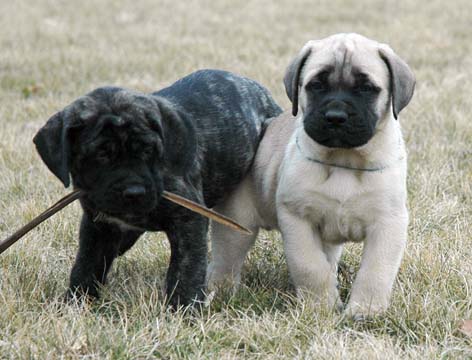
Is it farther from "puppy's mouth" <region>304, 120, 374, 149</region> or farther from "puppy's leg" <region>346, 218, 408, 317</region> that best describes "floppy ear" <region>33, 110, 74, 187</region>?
"puppy's leg" <region>346, 218, 408, 317</region>

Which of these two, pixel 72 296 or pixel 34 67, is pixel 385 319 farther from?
pixel 34 67

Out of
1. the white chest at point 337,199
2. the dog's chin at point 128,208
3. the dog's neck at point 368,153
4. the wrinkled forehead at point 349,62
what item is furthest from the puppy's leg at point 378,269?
the dog's chin at point 128,208

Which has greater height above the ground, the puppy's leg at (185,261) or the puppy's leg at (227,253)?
the puppy's leg at (185,261)

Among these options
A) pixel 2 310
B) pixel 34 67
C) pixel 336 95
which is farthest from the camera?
pixel 34 67

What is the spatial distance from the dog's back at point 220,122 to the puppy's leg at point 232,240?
122mm

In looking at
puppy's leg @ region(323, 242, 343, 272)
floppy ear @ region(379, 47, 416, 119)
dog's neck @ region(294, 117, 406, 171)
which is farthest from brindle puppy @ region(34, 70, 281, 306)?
floppy ear @ region(379, 47, 416, 119)

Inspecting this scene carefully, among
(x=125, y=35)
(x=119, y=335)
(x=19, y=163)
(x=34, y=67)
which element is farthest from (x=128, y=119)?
(x=125, y=35)

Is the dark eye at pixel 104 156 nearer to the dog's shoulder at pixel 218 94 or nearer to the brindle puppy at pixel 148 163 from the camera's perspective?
the brindle puppy at pixel 148 163

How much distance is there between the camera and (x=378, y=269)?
4.91 meters

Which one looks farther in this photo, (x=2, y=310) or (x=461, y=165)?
(x=461, y=165)

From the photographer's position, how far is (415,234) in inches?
235

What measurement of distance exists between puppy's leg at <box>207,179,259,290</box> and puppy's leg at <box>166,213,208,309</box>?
71 centimetres

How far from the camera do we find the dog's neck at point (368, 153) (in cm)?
509

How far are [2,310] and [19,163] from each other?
323 cm
